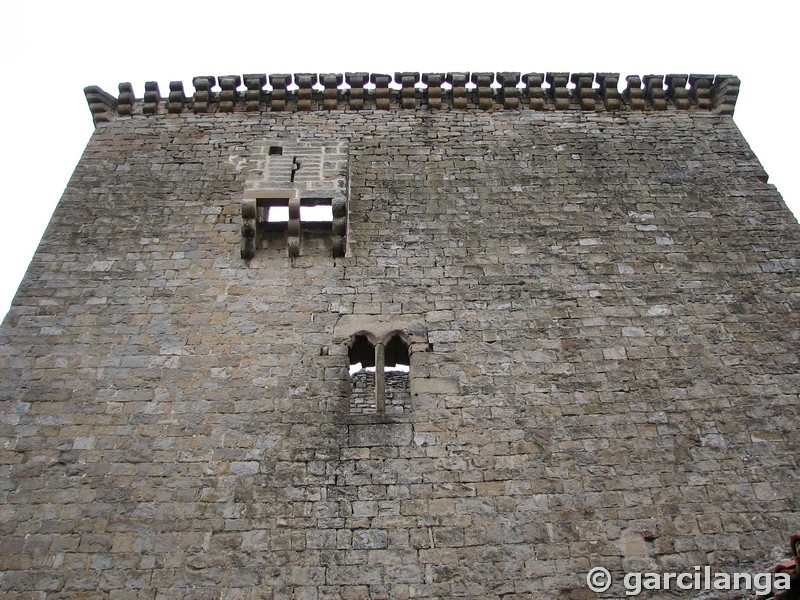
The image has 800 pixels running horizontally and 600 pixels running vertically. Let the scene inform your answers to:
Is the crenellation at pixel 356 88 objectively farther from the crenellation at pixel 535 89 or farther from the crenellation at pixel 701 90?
the crenellation at pixel 701 90

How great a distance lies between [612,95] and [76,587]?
7.35 m

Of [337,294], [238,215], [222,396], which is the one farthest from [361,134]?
[222,396]

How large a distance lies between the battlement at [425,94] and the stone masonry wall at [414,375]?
1.73 feet

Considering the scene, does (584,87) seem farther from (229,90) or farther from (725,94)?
(229,90)

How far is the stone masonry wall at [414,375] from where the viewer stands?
16.6 feet

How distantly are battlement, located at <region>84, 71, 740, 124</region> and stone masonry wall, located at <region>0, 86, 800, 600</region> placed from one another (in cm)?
53

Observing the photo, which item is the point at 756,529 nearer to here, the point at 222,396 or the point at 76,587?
the point at 222,396

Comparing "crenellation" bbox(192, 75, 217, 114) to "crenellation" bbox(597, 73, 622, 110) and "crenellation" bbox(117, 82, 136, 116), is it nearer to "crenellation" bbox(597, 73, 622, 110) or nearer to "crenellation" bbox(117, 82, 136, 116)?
"crenellation" bbox(117, 82, 136, 116)

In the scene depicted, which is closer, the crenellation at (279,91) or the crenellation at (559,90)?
the crenellation at (279,91)

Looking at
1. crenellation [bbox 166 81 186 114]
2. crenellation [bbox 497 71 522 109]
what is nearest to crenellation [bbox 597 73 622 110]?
crenellation [bbox 497 71 522 109]

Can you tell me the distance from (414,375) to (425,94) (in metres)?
4.04

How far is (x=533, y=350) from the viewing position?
6195mm

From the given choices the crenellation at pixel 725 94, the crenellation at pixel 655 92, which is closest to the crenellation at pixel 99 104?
the crenellation at pixel 655 92

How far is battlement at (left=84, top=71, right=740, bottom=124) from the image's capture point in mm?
8586
